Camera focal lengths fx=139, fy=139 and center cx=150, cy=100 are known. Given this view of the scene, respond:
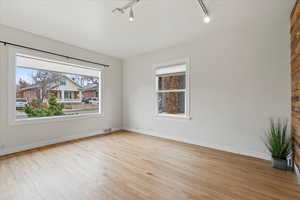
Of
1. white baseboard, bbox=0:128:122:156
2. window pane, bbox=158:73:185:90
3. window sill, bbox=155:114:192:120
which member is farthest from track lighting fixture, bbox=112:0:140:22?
white baseboard, bbox=0:128:122:156

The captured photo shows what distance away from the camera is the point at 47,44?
3.27 metres

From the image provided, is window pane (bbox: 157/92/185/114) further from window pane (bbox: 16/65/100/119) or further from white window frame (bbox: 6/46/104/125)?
white window frame (bbox: 6/46/104/125)

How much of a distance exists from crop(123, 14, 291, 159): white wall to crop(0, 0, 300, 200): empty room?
20 millimetres

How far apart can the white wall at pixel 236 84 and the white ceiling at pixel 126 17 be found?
0.26 meters

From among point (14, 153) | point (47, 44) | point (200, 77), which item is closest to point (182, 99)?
point (200, 77)

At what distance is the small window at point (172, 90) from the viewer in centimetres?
367

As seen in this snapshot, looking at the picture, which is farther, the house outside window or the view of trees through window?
the view of trees through window

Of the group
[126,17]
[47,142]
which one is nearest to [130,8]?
[126,17]

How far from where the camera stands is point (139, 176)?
79.2 inches

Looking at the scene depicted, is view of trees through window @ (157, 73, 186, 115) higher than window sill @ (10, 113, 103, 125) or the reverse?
higher

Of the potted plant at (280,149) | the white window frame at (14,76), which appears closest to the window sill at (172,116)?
the potted plant at (280,149)

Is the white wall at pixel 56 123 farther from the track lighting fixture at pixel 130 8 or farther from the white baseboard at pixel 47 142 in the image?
the track lighting fixture at pixel 130 8

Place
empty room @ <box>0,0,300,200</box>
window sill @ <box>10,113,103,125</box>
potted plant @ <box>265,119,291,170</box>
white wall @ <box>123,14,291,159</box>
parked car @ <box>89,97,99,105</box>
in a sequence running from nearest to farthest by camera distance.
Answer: empty room @ <box>0,0,300,200</box> < potted plant @ <box>265,119,291,170</box> < white wall @ <box>123,14,291,159</box> < window sill @ <box>10,113,103,125</box> < parked car @ <box>89,97,99,105</box>

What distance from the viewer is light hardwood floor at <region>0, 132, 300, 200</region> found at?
163 cm
